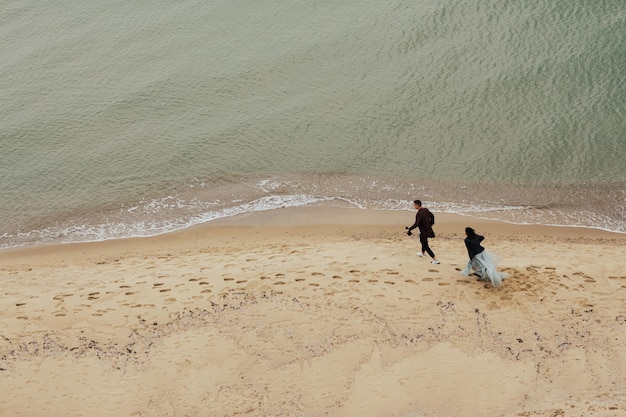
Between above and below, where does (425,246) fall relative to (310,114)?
below

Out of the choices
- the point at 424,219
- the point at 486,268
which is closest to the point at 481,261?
the point at 486,268

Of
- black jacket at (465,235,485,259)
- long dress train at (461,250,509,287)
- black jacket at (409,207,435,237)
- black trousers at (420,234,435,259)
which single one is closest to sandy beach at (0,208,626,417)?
long dress train at (461,250,509,287)

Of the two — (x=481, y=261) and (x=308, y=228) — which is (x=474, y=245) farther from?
(x=308, y=228)

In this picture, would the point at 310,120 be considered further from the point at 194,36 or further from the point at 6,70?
the point at 6,70

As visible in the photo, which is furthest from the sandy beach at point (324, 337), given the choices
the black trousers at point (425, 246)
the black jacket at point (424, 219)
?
the black jacket at point (424, 219)

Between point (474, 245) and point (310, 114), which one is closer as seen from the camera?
point (474, 245)

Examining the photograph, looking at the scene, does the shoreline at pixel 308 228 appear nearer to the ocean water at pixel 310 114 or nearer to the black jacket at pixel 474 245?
the ocean water at pixel 310 114

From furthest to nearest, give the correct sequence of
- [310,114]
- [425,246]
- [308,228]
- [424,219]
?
1. [310,114]
2. [308,228]
3. [425,246]
4. [424,219]

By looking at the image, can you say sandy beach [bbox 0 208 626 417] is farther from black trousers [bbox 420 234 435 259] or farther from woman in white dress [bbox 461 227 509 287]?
black trousers [bbox 420 234 435 259]
